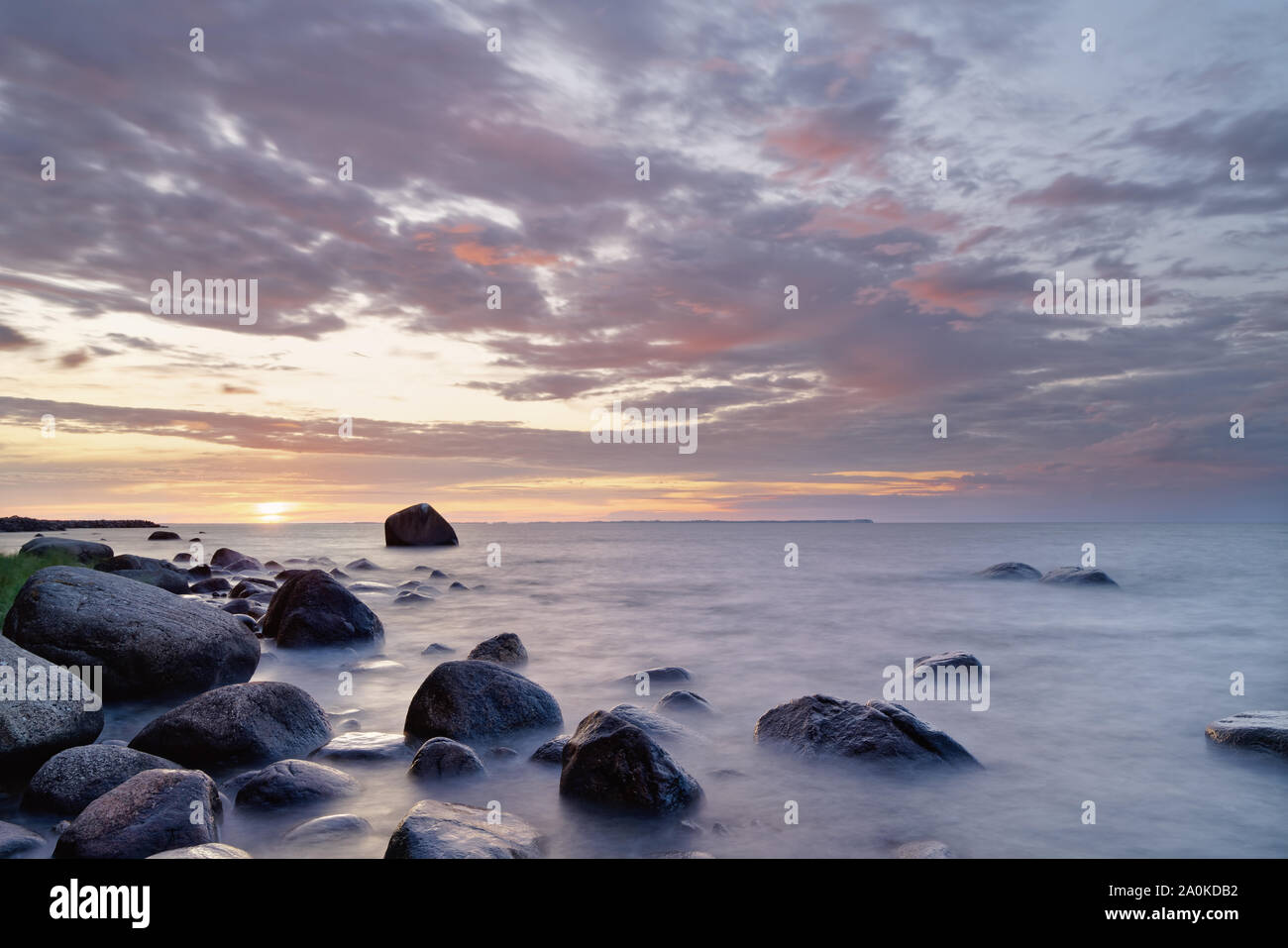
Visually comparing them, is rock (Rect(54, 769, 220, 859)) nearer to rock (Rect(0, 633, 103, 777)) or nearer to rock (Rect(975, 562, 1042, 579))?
rock (Rect(0, 633, 103, 777))

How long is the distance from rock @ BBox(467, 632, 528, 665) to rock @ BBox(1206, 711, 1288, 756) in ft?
29.6

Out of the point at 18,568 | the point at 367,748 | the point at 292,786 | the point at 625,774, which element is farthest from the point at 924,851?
the point at 18,568

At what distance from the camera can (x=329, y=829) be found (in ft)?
17.3

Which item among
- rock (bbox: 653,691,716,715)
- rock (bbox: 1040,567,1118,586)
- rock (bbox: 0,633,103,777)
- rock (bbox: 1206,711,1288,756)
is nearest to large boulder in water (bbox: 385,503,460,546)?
rock (bbox: 1040,567,1118,586)

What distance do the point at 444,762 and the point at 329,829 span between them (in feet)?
4.32

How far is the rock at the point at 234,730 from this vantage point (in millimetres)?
6527

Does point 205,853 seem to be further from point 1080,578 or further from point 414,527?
point 414,527

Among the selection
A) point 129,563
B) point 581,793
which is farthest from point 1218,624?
point 129,563

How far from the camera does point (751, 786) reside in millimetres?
6457
